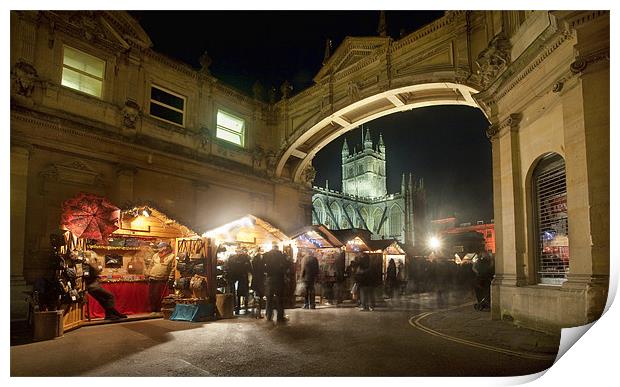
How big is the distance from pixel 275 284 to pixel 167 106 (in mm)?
10241

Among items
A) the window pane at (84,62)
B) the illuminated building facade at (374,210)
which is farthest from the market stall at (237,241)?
the illuminated building facade at (374,210)

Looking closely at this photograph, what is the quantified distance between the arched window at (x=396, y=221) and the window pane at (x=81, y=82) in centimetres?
7166

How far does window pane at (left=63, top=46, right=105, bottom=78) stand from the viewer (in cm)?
1403

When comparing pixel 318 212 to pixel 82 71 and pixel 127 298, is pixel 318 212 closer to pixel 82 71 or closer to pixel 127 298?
pixel 82 71

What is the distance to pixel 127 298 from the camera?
11570 millimetres

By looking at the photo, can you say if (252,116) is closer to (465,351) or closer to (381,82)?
(381,82)

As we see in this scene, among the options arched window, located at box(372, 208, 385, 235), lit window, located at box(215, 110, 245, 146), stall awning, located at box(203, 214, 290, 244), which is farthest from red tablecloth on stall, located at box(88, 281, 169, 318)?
arched window, located at box(372, 208, 385, 235)

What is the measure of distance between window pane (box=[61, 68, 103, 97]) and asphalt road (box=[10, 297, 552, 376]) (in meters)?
8.99

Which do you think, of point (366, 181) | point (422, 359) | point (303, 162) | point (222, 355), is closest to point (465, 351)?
point (422, 359)

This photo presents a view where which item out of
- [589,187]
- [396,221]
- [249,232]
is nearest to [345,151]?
[396,221]

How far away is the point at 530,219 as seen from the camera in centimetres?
1024

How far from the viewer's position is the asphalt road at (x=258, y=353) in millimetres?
6047

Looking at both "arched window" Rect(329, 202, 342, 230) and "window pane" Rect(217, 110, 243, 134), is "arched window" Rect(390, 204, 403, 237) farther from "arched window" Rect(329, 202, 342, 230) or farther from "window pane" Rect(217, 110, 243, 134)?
"window pane" Rect(217, 110, 243, 134)

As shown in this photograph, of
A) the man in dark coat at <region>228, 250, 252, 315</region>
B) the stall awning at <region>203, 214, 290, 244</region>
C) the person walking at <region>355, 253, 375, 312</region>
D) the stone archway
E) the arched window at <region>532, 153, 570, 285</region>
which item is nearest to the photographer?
the arched window at <region>532, 153, 570, 285</region>
